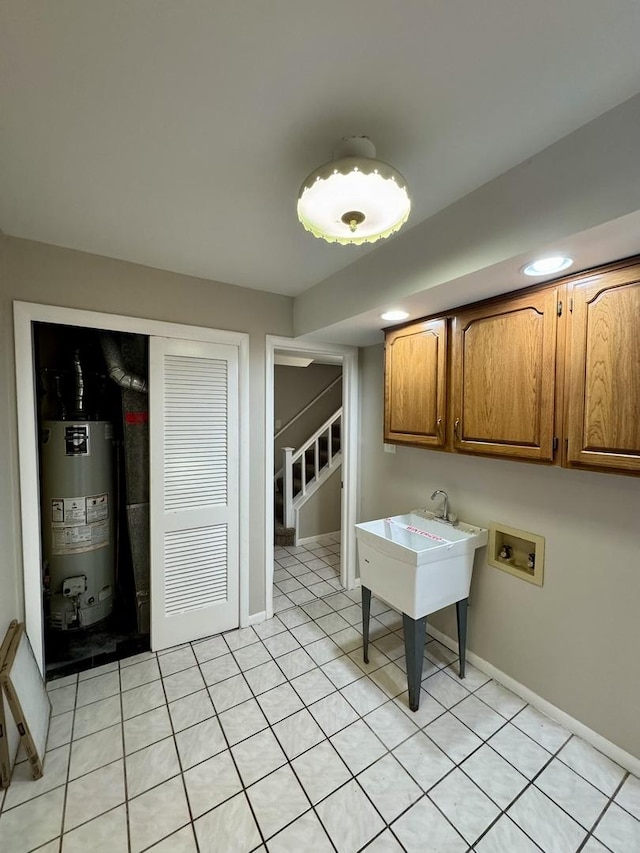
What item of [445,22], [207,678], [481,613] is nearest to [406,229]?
[445,22]

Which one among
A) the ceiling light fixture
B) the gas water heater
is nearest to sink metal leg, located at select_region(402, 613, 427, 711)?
the ceiling light fixture

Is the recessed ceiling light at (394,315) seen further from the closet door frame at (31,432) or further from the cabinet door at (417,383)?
the closet door frame at (31,432)

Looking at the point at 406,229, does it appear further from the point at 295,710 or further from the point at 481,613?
the point at 295,710

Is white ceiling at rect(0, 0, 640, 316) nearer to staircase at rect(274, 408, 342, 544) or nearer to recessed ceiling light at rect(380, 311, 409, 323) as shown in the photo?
recessed ceiling light at rect(380, 311, 409, 323)

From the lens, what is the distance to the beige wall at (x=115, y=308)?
5.72 ft

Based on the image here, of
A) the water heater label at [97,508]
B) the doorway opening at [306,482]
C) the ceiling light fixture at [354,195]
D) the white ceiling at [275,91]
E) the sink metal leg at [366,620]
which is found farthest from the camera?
the doorway opening at [306,482]

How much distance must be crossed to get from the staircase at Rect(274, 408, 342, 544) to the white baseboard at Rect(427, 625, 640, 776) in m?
2.25

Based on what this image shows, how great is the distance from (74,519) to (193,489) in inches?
32.4

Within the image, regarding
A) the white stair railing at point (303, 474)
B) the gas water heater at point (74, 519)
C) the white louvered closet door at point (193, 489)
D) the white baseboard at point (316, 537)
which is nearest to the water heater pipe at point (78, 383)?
the gas water heater at point (74, 519)

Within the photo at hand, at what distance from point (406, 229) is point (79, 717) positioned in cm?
292

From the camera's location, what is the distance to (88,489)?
7.84 feet

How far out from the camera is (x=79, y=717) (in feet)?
5.80

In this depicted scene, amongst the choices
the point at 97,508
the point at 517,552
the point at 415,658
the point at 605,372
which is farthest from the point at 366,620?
the point at 97,508

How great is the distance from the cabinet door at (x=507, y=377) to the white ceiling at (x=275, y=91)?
0.57 metres
